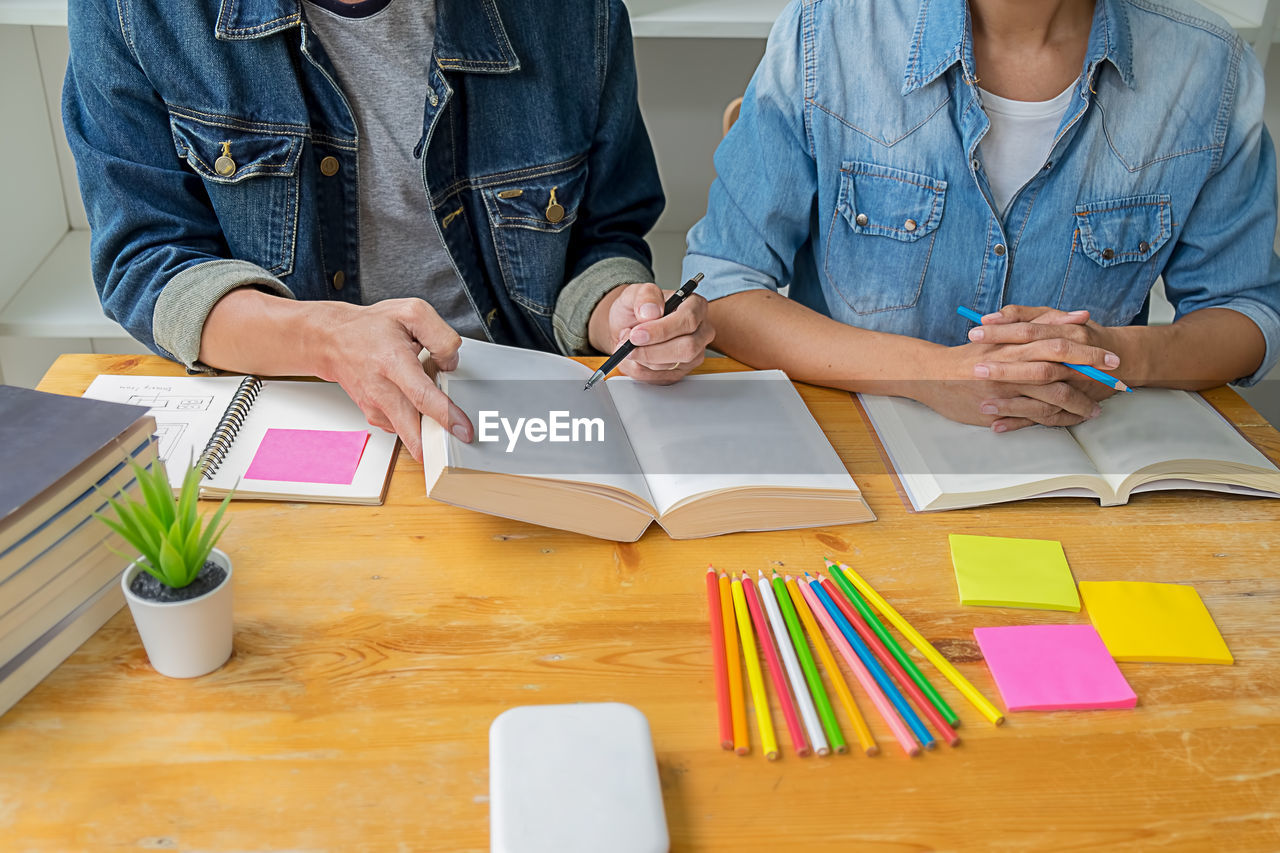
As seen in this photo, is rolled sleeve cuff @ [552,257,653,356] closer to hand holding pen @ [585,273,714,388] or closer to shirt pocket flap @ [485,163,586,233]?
shirt pocket flap @ [485,163,586,233]

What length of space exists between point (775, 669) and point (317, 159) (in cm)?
89

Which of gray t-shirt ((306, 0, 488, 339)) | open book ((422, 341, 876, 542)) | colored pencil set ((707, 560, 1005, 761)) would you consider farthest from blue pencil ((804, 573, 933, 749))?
gray t-shirt ((306, 0, 488, 339))

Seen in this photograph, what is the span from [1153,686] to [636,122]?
40.7 inches

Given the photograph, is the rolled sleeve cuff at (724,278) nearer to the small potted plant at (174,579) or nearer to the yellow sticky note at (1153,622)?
the yellow sticky note at (1153,622)

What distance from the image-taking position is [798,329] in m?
1.23

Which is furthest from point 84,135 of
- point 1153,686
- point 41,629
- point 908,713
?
point 1153,686

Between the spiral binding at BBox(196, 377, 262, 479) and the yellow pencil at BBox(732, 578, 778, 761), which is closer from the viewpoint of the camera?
the yellow pencil at BBox(732, 578, 778, 761)

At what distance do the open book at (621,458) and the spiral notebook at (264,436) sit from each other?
11 cm

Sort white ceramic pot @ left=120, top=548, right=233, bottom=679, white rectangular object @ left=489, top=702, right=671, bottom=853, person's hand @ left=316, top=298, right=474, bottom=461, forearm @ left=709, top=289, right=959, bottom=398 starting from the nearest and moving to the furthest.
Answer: white rectangular object @ left=489, top=702, right=671, bottom=853
white ceramic pot @ left=120, top=548, right=233, bottom=679
person's hand @ left=316, top=298, right=474, bottom=461
forearm @ left=709, top=289, right=959, bottom=398

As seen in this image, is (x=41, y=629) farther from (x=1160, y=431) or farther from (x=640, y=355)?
(x=1160, y=431)

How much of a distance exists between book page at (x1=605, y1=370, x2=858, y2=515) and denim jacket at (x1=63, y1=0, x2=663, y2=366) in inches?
11.9

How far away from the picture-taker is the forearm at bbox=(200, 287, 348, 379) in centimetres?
105

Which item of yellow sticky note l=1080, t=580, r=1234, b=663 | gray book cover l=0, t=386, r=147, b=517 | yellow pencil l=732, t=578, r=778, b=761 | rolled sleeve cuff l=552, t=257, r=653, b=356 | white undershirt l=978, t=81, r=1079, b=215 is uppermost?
white undershirt l=978, t=81, r=1079, b=215

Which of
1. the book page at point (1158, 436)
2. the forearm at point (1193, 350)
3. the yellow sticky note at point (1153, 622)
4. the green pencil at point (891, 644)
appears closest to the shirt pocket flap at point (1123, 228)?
the forearm at point (1193, 350)
